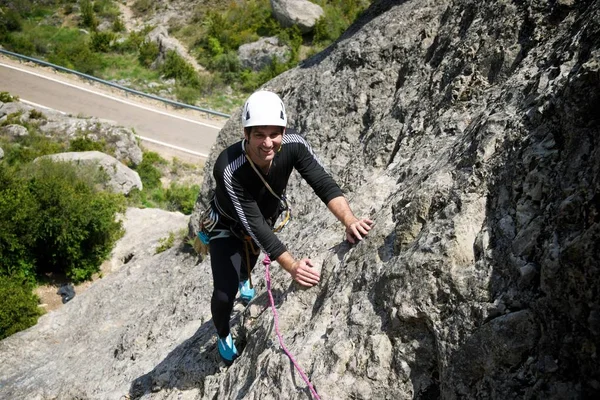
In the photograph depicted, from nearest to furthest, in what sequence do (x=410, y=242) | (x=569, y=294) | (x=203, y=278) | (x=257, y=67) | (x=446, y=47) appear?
(x=569, y=294) → (x=410, y=242) → (x=446, y=47) → (x=203, y=278) → (x=257, y=67)

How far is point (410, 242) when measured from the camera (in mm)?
3693

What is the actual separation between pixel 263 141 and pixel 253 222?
0.69m

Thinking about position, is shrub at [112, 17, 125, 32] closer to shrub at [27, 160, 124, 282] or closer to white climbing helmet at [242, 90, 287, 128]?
shrub at [27, 160, 124, 282]

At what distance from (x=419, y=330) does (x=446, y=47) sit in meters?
4.31

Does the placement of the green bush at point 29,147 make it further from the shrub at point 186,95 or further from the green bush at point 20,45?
the green bush at point 20,45

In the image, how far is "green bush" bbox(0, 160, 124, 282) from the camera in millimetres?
16438

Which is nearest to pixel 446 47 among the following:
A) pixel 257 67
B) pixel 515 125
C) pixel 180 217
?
pixel 515 125

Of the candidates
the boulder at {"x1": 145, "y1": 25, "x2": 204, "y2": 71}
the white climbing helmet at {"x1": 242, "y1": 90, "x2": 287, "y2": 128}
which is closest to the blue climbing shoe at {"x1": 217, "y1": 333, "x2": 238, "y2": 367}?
A: the white climbing helmet at {"x1": 242, "y1": 90, "x2": 287, "y2": 128}

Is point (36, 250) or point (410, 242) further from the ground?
point (410, 242)

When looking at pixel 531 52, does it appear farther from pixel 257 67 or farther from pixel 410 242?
pixel 257 67

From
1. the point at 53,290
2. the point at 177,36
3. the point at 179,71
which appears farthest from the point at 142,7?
the point at 53,290

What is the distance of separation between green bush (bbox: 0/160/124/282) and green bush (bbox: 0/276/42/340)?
1521mm

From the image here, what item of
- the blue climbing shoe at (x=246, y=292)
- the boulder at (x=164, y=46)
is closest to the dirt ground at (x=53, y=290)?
the blue climbing shoe at (x=246, y=292)

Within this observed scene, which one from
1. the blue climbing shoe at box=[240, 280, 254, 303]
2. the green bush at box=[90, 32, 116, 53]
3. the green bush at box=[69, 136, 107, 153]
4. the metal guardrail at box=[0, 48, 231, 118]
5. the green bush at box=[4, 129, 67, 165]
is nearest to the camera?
the blue climbing shoe at box=[240, 280, 254, 303]
